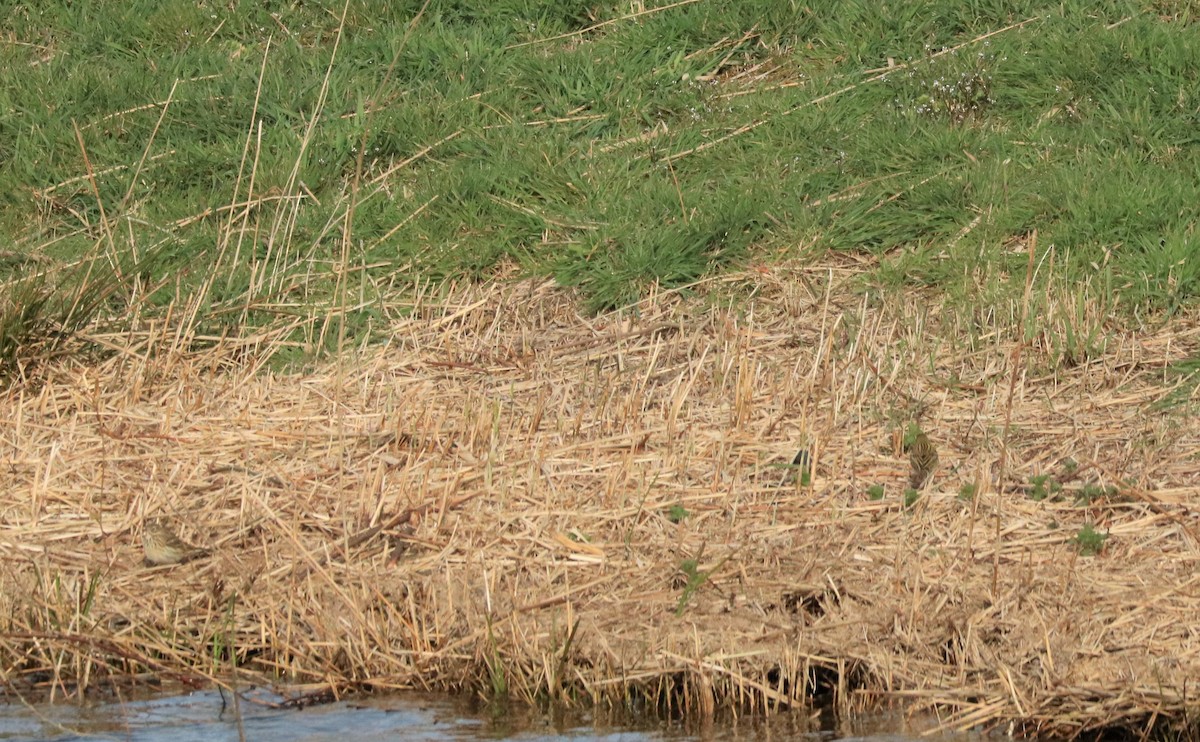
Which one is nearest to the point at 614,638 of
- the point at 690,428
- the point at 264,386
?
the point at 690,428

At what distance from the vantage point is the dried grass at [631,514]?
4.03 m

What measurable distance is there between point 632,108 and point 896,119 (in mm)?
1294

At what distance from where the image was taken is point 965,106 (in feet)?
24.2

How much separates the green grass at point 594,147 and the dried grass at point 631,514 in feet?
1.08

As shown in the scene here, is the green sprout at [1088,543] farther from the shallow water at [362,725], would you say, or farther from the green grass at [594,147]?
the green grass at [594,147]

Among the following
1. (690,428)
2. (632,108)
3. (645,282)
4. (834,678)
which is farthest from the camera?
(632,108)

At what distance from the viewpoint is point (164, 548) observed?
4.60 m

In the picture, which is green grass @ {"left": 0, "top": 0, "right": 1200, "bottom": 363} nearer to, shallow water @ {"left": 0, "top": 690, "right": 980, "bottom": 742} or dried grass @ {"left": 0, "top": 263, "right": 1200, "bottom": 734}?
dried grass @ {"left": 0, "top": 263, "right": 1200, "bottom": 734}

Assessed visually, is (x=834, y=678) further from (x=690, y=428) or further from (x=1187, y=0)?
(x=1187, y=0)

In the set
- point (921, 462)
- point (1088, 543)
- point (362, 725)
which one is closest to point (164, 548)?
point (362, 725)

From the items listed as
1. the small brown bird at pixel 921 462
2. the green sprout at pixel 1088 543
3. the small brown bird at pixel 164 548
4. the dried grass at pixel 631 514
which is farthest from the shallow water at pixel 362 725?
the small brown bird at pixel 921 462

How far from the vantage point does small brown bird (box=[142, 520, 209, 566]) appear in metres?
4.59

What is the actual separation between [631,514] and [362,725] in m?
1.22

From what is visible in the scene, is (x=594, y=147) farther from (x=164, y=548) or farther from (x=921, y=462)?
(x=164, y=548)
